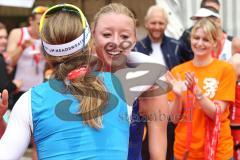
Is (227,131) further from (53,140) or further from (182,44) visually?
(53,140)

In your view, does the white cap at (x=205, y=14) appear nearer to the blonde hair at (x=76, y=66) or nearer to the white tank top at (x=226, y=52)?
the white tank top at (x=226, y=52)

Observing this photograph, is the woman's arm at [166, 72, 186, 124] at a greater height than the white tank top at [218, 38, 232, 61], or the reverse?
the white tank top at [218, 38, 232, 61]

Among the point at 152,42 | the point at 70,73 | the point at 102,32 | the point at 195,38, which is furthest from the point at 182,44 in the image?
the point at 70,73

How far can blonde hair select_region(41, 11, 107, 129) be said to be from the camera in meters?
2.04

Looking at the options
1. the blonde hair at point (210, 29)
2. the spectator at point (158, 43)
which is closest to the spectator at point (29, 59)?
the spectator at point (158, 43)

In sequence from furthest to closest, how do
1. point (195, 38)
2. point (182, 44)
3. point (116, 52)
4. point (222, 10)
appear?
1. point (222, 10)
2. point (182, 44)
3. point (195, 38)
4. point (116, 52)

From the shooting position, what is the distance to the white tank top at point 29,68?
20.6 ft

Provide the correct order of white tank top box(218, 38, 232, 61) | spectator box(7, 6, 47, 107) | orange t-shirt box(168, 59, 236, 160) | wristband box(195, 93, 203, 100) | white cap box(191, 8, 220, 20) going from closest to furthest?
wristband box(195, 93, 203, 100)
orange t-shirt box(168, 59, 236, 160)
white tank top box(218, 38, 232, 61)
white cap box(191, 8, 220, 20)
spectator box(7, 6, 47, 107)

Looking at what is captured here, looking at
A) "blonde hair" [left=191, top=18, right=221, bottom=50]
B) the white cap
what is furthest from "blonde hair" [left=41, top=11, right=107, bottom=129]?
the white cap

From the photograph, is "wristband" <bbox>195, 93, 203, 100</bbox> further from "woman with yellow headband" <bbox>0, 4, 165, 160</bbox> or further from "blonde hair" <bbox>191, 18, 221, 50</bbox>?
"woman with yellow headband" <bbox>0, 4, 165, 160</bbox>

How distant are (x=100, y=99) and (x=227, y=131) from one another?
86.1 inches

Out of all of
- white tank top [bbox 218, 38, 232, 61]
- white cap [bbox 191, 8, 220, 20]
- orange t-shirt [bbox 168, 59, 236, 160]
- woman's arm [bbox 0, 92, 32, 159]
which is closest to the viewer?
woman's arm [bbox 0, 92, 32, 159]

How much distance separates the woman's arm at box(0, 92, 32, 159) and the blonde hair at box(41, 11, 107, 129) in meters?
0.19

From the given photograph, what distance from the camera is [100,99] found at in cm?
208
